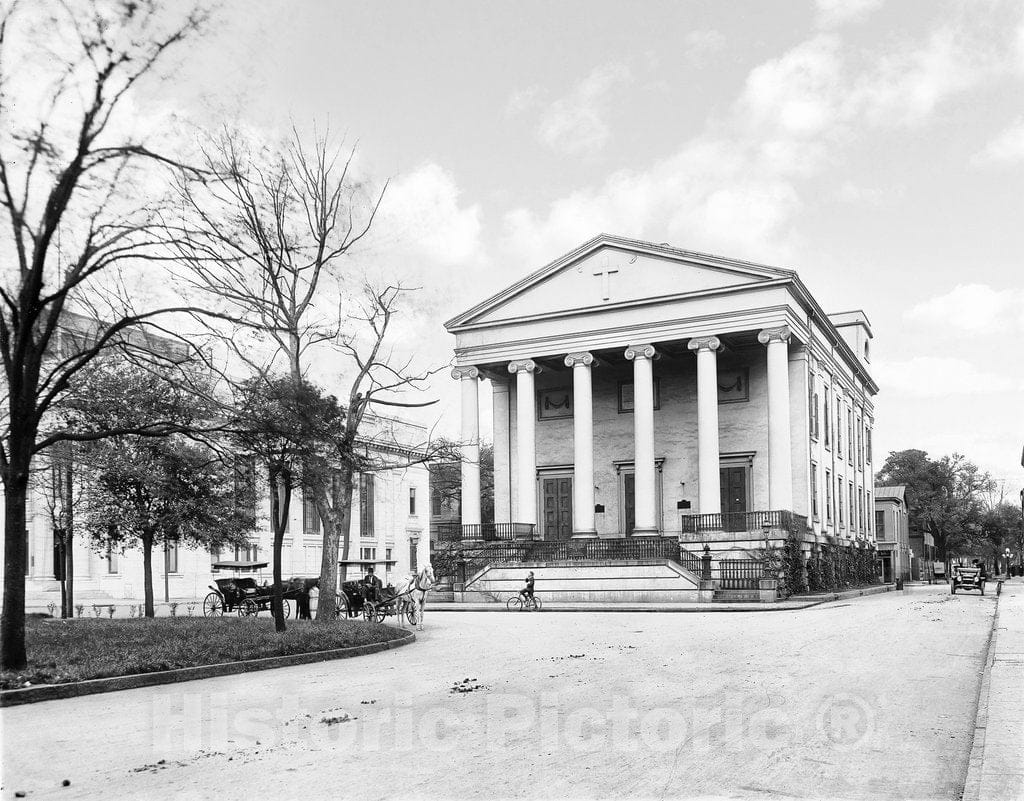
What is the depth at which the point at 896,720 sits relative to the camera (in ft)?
31.9

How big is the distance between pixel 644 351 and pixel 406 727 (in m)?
35.5

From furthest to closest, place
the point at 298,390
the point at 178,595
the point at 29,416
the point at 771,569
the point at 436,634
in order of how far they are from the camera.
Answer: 1. the point at 178,595
2. the point at 771,569
3. the point at 436,634
4. the point at 298,390
5. the point at 29,416

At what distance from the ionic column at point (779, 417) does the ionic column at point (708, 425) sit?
2218mm

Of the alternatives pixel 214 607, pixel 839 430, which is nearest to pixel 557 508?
pixel 839 430

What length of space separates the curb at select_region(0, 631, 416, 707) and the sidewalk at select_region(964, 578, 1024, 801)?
9617 millimetres

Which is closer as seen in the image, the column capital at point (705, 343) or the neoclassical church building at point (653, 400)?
the neoclassical church building at point (653, 400)

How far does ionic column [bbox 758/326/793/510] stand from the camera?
40.7m

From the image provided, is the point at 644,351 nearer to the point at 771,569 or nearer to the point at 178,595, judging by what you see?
the point at 771,569

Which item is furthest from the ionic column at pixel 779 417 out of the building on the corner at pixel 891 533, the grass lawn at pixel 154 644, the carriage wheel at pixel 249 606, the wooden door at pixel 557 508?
the building on the corner at pixel 891 533

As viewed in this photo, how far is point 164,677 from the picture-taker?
13039mm

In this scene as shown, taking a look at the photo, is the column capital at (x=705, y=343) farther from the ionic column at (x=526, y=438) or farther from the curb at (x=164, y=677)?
the curb at (x=164, y=677)

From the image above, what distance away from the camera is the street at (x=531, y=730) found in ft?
23.2

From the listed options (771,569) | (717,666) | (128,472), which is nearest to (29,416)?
(717,666)

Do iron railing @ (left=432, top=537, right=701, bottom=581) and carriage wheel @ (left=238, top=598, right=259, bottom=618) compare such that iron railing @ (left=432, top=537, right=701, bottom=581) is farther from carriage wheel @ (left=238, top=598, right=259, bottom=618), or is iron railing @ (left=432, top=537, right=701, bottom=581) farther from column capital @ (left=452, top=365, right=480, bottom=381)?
carriage wheel @ (left=238, top=598, right=259, bottom=618)
